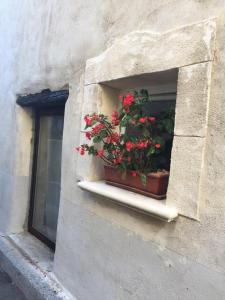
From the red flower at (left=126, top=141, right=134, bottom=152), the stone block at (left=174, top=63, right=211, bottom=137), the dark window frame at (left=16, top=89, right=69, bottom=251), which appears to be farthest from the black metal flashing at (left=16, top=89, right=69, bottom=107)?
the stone block at (left=174, top=63, right=211, bottom=137)

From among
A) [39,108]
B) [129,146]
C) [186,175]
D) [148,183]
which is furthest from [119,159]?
[39,108]

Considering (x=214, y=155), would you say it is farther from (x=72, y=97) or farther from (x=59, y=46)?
(x=59, y=46)

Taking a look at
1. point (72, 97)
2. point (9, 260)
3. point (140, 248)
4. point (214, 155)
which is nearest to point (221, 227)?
point (214, 155)

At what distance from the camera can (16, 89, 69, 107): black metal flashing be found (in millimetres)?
3205

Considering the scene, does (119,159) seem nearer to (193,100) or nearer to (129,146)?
(129,146)

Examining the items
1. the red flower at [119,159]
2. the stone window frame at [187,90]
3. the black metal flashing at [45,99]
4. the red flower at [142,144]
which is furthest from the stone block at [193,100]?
the black metal flashing at [45,99]

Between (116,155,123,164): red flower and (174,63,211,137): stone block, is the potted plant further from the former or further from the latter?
(174,63,211,137): stone block

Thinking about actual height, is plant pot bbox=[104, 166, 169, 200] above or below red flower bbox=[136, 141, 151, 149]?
below

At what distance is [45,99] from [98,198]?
59.1 inches

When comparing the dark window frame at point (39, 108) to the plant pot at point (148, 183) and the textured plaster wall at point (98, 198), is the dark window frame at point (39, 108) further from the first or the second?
the plant pot at point (148, 183)

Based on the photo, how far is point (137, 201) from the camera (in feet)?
6.63

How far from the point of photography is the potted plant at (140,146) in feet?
6.78

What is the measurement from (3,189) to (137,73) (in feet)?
10.3

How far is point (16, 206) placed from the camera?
13.9ft
